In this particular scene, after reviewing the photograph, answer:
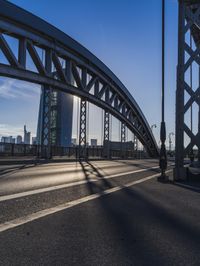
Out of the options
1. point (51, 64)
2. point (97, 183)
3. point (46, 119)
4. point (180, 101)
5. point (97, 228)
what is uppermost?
→ point (51, 64)

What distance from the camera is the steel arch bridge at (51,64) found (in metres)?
29.4

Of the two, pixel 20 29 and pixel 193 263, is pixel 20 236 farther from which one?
pixel 20 29

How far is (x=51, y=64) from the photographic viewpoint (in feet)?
116

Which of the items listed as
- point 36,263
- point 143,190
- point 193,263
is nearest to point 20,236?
point 36,263

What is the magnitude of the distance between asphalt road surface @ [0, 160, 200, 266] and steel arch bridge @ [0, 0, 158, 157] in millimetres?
21352

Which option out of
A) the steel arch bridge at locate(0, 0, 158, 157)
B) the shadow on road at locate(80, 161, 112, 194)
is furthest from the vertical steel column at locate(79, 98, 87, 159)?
the shadow on road at locate(80, 161, 112, 194)

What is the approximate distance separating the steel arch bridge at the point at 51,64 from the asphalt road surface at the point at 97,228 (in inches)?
841

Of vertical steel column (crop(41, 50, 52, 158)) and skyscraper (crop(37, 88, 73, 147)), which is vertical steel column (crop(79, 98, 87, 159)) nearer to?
vertical steel column (crop(41, 50, 52, 158))

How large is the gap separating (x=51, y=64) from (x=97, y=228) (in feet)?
102

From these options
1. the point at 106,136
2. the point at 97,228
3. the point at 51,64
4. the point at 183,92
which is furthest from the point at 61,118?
the point at 97,228

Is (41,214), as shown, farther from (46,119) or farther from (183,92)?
(46,119)

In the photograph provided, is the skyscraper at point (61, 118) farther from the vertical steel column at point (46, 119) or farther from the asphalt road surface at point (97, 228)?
the asphalt road surface at point (97, 228)

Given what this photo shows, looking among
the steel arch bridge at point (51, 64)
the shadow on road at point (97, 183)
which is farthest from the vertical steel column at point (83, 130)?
the shadow on road at point (97, 183)

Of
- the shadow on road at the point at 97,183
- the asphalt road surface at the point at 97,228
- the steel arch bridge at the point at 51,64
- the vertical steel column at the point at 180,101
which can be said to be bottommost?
the asphalt road surface at the point at 97,228
